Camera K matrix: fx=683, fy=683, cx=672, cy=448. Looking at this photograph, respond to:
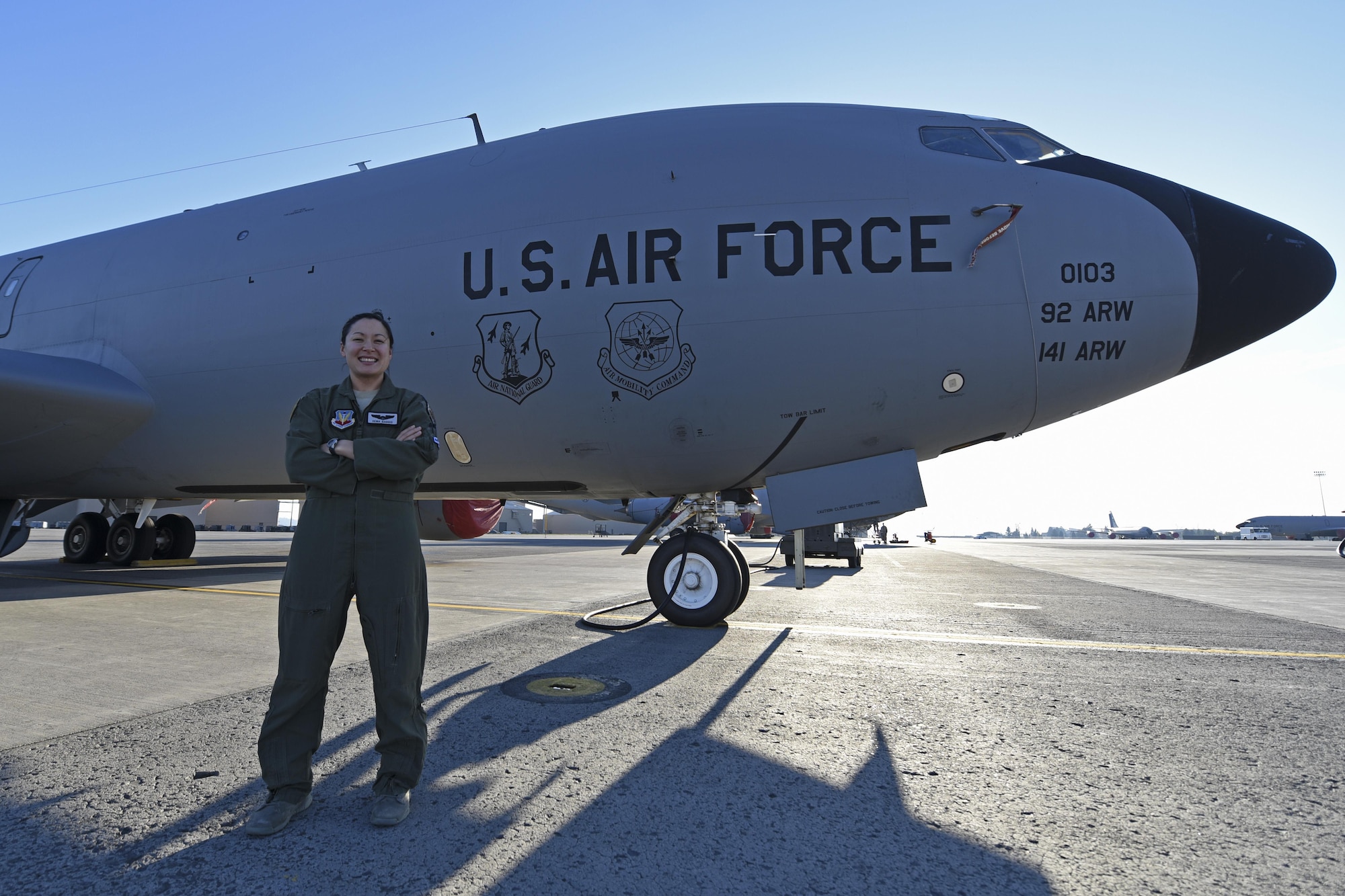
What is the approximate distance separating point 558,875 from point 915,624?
6017 millimetres

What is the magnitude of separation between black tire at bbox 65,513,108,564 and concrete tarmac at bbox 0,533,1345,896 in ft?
29.6

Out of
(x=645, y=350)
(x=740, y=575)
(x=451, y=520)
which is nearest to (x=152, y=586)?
(x=451, y=520)

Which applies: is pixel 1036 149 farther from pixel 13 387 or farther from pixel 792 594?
pixel 13 387

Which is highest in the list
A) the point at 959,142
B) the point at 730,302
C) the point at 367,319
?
the point at 959,142

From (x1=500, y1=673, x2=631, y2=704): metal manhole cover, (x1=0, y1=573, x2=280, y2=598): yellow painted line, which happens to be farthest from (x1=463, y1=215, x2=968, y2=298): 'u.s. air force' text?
(x1=0, y1=573, x2=280, y2=598): yellow painted line

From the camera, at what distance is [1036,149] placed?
633cm

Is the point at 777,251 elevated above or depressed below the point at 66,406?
above

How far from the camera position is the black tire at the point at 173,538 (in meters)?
14.2

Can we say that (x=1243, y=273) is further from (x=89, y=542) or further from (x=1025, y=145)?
(x=89, y=542)

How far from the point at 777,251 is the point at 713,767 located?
433 cm

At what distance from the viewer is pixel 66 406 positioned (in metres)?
7.98

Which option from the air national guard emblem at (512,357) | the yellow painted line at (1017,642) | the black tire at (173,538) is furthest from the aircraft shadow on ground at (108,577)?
the yellow painted line at (1017,642)

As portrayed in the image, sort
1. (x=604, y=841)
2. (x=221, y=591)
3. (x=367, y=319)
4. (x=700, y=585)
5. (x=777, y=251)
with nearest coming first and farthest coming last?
(x=604, y=841)
(x=367, y=319)
(x=777, y=251)
(x=700, y=585)
(x=221, y=591)

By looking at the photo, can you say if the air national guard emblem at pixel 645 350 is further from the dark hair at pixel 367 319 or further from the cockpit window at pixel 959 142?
the dark hair at pixel 367 319
